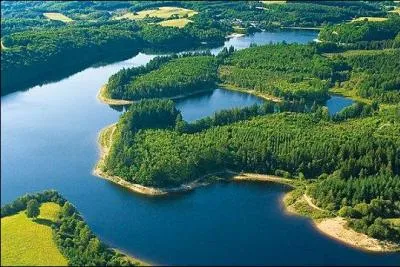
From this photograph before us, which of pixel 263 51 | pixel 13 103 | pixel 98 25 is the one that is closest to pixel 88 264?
pixel 13 103

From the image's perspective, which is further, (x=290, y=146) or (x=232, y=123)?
(x=232, y=123)

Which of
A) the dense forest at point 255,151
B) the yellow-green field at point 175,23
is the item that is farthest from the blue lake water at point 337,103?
the yellow-green field at point 175,23

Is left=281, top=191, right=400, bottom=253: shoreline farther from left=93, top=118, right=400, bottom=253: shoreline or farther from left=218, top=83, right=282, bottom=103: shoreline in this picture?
left=218, top=83, right=282, bottom=103: shoreline

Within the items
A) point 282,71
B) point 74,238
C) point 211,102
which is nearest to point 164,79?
point 211,102

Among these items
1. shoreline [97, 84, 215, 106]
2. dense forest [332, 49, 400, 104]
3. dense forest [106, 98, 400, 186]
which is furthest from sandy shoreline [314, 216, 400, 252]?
shoreline [97, 84, 215, 106]

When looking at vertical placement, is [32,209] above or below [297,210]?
above

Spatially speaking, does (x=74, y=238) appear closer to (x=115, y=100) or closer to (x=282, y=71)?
(x=115, y=100)
